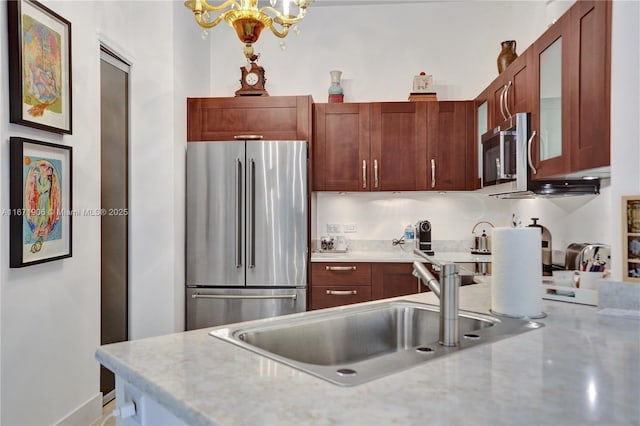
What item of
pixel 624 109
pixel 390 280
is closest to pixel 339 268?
pixel 390 280

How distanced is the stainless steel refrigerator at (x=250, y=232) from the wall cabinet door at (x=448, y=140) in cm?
108

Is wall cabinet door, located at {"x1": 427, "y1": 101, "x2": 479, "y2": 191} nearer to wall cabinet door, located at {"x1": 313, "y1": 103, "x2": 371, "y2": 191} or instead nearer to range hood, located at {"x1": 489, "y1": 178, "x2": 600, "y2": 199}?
wall cabinet door, located at {"x1": 313, "y1": 103, "x2": 371, "y2": 191}

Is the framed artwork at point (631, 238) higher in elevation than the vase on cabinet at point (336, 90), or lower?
lower

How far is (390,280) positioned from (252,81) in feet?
6.57

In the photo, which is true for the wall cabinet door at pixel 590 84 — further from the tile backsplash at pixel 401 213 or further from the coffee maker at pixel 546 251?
the tile backsplash at pixel 401 213

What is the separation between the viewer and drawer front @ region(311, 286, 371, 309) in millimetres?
3559

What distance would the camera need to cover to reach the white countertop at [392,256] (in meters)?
3.55

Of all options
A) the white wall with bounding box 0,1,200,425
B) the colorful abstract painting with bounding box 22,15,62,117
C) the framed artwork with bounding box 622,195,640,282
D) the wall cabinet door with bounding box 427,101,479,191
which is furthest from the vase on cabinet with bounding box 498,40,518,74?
the colorful abstract painting with bounding box 22,15,62,117

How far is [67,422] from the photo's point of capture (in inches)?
95.5

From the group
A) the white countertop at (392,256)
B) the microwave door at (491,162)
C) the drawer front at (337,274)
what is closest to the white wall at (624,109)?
the microwave door at (491,162)

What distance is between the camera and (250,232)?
3.52 meters

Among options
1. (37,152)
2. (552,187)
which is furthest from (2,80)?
(552,187)

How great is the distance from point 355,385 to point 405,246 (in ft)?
10.9

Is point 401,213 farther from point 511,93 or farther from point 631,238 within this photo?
point 631,238
